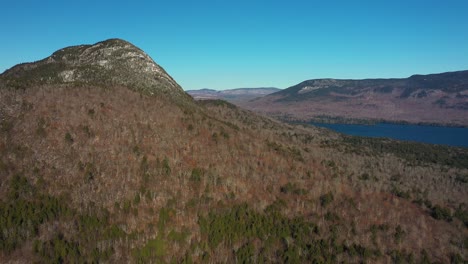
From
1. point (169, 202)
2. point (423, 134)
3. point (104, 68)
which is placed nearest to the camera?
point (169, 202)

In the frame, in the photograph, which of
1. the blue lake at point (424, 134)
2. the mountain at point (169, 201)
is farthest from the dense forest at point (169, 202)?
the blue lake at point (424, 134)

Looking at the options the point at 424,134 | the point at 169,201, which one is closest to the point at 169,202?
the point at 169,201

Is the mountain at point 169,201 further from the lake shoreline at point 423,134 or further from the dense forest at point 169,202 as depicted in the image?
the lake shoreline at point 423,134

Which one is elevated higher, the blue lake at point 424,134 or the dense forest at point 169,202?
the dense forest at point 169,202

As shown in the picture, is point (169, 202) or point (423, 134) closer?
point (169, 202)

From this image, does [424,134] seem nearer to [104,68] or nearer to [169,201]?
[104,68]
